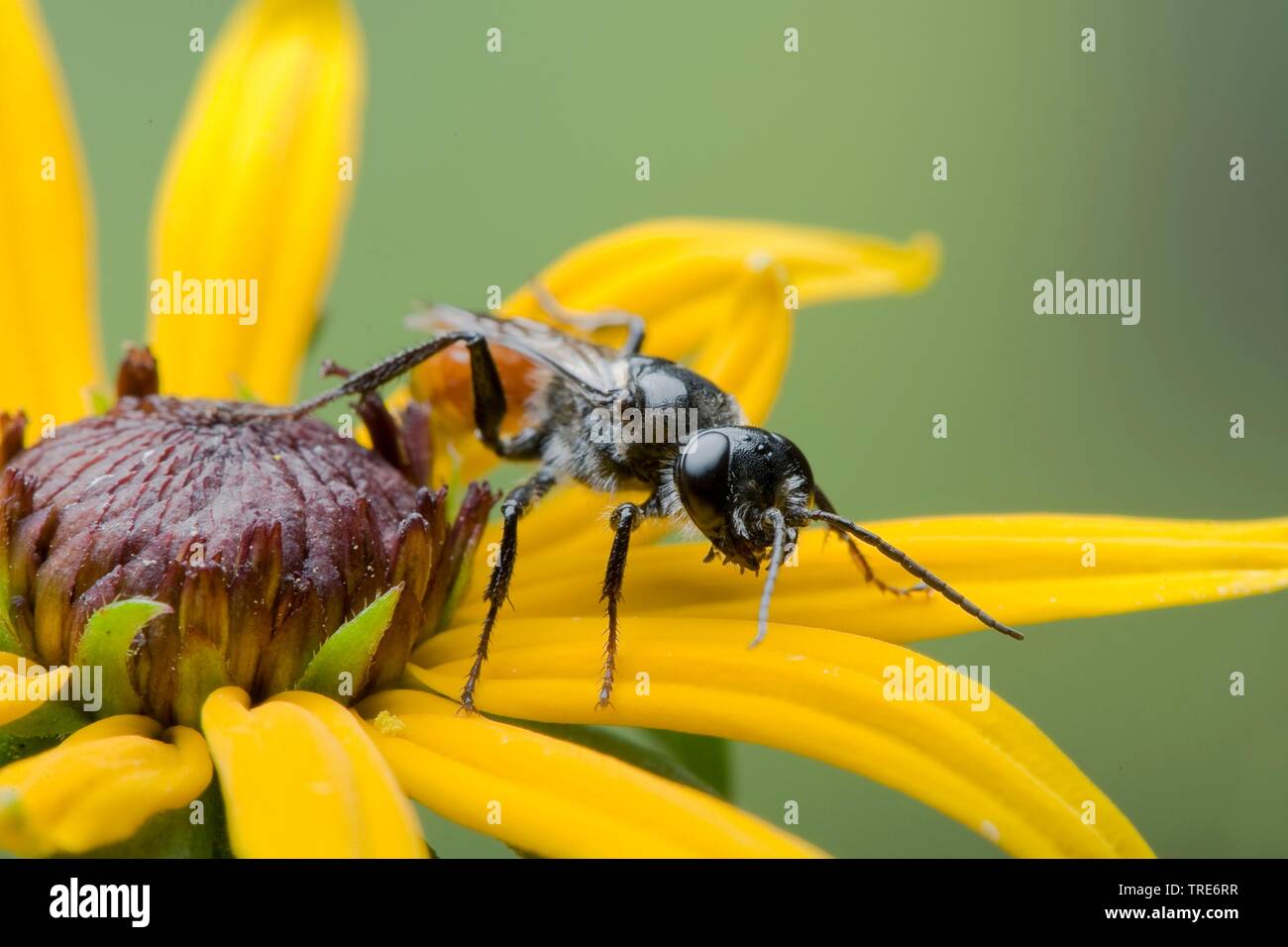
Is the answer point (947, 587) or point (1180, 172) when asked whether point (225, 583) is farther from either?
point (1180, 172)

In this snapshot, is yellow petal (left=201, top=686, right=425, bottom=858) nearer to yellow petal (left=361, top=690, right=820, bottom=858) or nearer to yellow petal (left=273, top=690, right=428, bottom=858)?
yellow petal (left=273, top=690, right=428, bottom=858)

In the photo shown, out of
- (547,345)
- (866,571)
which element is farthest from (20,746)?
(866,571)

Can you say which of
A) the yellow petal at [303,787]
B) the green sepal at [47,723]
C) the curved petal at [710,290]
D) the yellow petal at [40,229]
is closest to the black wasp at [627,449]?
the curved petal at [710,290]

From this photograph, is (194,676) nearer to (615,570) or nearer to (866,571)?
(615,570)

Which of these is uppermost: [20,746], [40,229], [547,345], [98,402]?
[40,229]

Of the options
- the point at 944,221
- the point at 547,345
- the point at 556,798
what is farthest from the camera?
the point at 944,221
